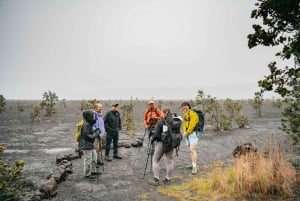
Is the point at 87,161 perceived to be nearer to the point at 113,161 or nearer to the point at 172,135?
the point at 113,161

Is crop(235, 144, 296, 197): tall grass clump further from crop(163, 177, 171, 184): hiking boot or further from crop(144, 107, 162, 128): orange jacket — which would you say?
crop(144, 107, 162, 128): orange jacket

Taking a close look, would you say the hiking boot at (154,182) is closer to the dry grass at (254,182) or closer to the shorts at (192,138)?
the dry grass at (254,182)

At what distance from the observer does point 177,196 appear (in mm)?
8117

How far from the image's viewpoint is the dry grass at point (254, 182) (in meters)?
7.73

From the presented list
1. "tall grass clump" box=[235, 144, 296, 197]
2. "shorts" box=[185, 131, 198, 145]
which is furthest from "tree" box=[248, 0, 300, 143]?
"shorts" box=[185, 131, 198, 145]

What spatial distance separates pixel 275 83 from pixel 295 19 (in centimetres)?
104

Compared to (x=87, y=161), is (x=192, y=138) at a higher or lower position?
higher

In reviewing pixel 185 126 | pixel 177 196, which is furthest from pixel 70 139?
pixel 177 196

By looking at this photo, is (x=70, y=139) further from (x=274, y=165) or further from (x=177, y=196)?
(x=274, y=165)

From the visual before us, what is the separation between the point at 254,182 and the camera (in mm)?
7879

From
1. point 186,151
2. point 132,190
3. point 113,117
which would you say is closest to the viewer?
point 132,190

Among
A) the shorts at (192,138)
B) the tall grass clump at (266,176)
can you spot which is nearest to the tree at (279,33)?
the tall grass clump at (266,176)

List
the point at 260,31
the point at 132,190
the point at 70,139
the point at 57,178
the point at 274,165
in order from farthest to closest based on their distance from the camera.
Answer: the point at 70,139 < the point at 57,178 < the point at 132,190 < the point at 274,165 < the point at 260,31

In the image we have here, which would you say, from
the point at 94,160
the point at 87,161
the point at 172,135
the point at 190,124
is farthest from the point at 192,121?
the point at 87,161
